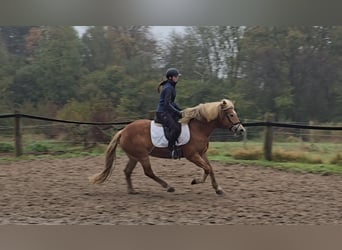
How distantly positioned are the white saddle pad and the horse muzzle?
1.08 ft

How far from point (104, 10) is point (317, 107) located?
5.64 feet

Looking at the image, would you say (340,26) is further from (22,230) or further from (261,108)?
(22,230)

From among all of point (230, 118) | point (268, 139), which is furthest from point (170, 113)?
point (268, 139)

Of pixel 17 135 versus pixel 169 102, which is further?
pixel 17 135

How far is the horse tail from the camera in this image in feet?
17.5

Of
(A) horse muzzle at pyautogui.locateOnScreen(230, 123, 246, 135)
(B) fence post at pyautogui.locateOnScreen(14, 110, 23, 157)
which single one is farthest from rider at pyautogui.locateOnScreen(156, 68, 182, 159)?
(B) fence post at pyautogui.locateOnScreen(14, 110, 23, 157)

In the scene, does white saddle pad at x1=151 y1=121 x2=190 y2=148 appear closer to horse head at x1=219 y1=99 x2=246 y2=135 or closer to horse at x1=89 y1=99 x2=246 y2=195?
horse at x1=89 y1=99 x2=246 y2=195

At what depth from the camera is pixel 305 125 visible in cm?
Answer: 536

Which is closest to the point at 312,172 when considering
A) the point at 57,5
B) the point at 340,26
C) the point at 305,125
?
the point at 305,125

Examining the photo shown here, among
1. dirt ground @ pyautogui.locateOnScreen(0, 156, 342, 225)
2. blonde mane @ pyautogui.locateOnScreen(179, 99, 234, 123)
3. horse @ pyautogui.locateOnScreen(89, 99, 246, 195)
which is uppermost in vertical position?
blonde mane @ pyautogui.locateOnScreen(179, 99, 234, 123)

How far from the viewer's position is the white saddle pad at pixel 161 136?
5309 millimetres

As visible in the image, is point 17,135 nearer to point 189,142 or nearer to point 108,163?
point 108,163

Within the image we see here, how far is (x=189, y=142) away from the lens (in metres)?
5.32

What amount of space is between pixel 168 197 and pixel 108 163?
0.50m
